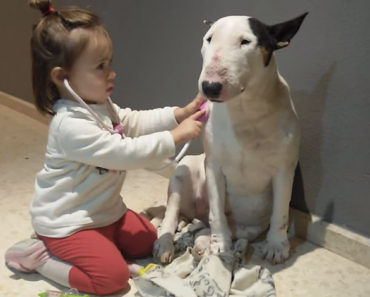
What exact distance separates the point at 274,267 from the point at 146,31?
893 mm

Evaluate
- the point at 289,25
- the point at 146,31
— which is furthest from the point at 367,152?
the point at 146,31

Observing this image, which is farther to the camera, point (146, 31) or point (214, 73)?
point (146, 31)

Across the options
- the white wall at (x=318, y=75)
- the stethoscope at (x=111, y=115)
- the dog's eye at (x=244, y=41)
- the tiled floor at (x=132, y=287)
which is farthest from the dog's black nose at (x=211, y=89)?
the tiled floor at (x=132, y=287)

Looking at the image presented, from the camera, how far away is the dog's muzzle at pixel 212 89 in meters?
0.95

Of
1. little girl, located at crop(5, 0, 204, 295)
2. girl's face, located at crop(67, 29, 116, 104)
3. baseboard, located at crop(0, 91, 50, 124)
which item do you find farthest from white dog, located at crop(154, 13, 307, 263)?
baseboard, located at crop(0, 91, 50, 124)

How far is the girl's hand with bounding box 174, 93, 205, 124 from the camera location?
125 cm

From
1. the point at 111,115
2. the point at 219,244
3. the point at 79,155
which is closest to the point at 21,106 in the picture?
the point at 111,115

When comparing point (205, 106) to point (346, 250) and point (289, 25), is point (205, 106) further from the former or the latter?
point (346, 250)

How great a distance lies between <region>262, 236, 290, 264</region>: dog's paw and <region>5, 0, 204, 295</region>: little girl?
347mm

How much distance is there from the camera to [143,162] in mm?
1109

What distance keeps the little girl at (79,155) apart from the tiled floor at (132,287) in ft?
0.22

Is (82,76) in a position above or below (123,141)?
above

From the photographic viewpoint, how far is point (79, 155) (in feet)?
3.55

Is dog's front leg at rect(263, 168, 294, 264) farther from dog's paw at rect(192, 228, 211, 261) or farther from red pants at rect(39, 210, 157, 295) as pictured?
red pants at rect(39, 210, 157, 295)
